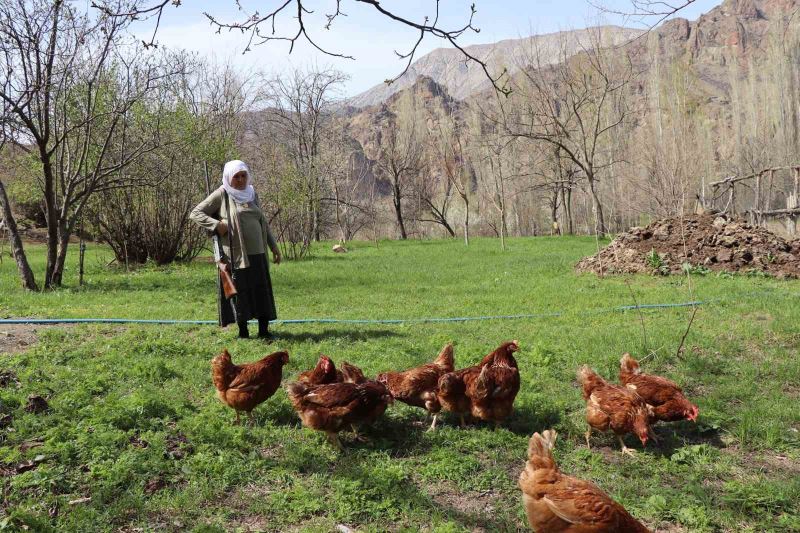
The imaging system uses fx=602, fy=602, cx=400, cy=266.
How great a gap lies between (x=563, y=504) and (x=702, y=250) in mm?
12818

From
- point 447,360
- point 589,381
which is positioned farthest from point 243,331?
point 589,381

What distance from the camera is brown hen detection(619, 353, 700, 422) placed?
4.94m

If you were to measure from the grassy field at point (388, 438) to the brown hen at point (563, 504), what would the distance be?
0.63 meters

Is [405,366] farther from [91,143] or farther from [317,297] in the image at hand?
[91,143]

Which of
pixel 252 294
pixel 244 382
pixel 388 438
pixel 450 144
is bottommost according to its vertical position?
pixel 388 438

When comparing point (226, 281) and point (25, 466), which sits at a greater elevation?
point (226, 281)

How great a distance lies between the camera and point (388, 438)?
5.20m

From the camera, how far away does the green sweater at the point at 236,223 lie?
303 inches

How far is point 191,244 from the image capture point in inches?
818

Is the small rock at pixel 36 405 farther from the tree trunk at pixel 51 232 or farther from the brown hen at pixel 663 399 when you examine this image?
the tree trunk at pixel 51 232

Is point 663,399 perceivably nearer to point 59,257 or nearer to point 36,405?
point 36,405

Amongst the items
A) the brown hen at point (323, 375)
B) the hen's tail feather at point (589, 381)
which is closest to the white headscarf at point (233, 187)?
the brown hen at point (323, 375)

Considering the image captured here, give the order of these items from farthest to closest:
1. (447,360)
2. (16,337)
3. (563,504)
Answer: (16,337) → (447,360) → (563,504)

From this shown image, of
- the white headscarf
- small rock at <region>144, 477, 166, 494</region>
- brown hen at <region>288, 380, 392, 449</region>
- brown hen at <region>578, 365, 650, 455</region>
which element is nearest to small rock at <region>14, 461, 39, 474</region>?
small rock at <region>144, 477, 166, 494</region>
